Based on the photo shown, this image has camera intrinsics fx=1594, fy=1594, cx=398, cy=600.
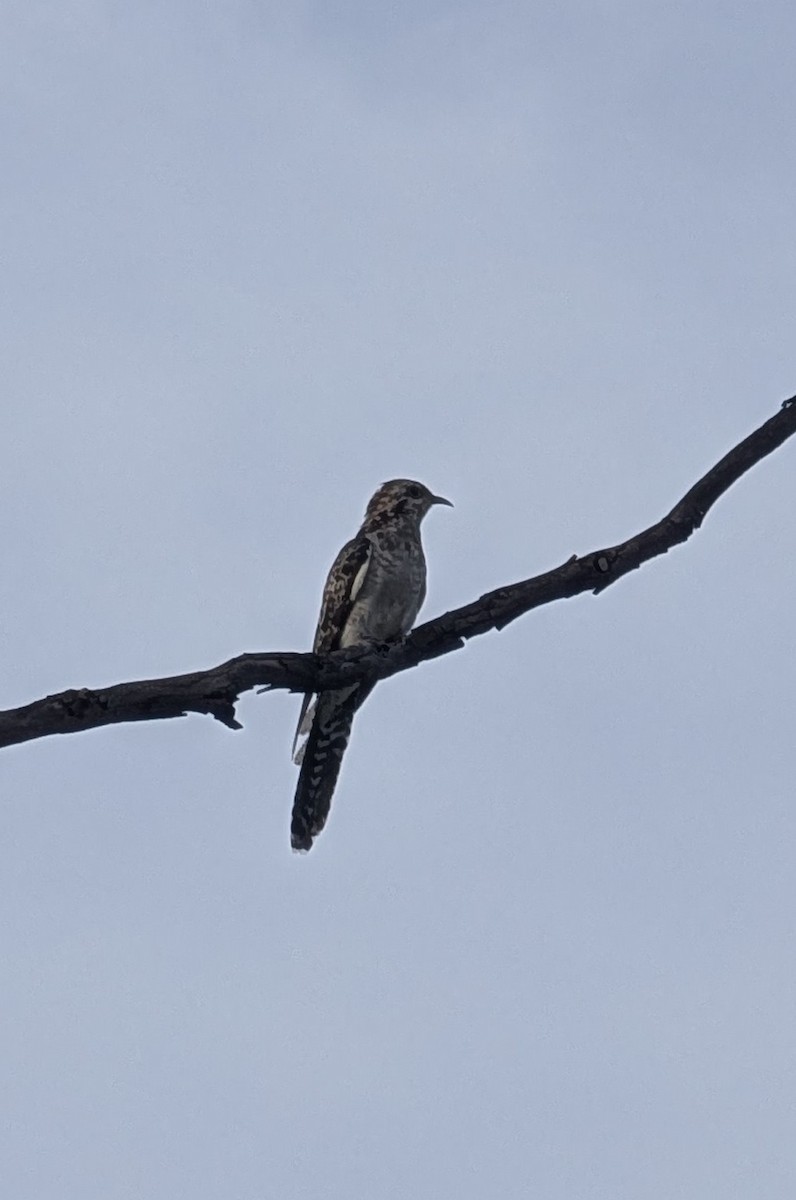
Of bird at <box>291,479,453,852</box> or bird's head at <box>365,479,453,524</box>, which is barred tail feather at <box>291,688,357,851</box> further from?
bird's head at <box>365,479,453,524</box>

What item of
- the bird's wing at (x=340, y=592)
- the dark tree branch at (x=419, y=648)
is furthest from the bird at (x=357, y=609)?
the dark tree branch at (x=419, y=648)

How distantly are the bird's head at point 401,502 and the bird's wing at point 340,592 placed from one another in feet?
1.20

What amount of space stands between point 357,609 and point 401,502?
114 centimetres

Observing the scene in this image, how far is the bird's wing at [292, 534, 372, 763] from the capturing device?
1176 centimetres

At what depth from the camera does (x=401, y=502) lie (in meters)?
12.4

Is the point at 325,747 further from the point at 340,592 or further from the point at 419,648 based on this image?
the point at 419,648

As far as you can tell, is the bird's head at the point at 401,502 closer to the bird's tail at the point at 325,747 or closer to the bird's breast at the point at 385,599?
the bird's breast at the point at 385,599

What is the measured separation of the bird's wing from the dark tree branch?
13.8 feet

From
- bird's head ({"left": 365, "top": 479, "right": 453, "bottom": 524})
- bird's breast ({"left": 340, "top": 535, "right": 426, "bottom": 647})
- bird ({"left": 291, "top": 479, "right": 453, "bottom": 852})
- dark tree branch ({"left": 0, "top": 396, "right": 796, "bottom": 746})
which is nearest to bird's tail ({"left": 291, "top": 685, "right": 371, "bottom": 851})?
bird ({"left": 291, "top": 479, "right": 453, "bottom": 852})

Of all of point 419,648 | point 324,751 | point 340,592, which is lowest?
point 419,648

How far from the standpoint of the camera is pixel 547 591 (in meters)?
7.13

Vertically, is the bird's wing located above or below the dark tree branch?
above

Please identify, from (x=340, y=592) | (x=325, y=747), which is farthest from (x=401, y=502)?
(x=325, y=747)

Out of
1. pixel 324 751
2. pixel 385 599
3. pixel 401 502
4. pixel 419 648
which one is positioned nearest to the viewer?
pixel 419 648
